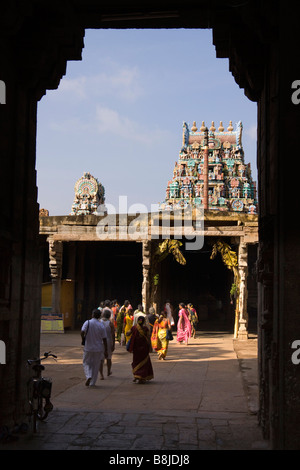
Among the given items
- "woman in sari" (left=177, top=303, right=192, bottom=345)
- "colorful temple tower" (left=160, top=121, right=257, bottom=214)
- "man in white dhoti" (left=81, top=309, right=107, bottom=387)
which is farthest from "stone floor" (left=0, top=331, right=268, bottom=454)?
"colorful temple tower" (left=160, top=121, right=257, bottom=214)

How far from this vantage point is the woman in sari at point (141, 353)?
10.5 metres

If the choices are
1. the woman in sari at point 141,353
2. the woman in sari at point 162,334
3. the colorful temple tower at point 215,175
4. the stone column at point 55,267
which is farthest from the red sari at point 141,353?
the colorful temple tower at point 215,175

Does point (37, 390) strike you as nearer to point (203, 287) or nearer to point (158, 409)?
point (158, 409)

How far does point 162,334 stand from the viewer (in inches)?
533

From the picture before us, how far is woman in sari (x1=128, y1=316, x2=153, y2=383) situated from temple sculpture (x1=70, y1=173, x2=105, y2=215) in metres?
31.0

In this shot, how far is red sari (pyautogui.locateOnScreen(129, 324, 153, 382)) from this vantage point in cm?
1046

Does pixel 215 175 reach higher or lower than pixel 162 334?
higher

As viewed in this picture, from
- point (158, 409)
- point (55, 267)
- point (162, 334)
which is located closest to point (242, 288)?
point (162, 334)

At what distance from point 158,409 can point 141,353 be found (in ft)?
8.33

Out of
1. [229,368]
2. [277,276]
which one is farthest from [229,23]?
[229,368]

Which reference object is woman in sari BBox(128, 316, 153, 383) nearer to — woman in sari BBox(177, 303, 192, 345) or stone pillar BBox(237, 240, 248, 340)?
woman in sari BBox(177, 303, 192, 345)

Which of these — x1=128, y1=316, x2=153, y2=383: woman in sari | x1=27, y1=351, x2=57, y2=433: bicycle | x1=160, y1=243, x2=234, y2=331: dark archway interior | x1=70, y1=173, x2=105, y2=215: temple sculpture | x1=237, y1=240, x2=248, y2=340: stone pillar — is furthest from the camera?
x1=70, y1=173, x2=105, y2=215: temple sculpture

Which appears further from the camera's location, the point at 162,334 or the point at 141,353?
the point at 162,334

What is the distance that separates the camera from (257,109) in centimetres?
750
